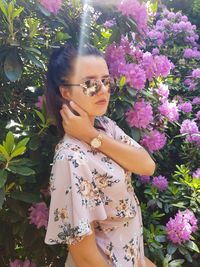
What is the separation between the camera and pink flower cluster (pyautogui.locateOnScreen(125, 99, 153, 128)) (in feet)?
7.50

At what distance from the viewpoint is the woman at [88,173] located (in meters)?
1.55

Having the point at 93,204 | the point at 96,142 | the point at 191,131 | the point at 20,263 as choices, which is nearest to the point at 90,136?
the point at 96,142

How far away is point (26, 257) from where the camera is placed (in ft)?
7.84

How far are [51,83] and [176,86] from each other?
9.42 ft

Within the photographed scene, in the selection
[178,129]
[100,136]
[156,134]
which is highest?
[100,136]

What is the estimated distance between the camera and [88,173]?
1.58m

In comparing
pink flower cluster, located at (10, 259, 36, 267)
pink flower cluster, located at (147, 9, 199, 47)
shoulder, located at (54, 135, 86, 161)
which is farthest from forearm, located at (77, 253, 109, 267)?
pink flower cluster, located at (147, 9, 199, 47)

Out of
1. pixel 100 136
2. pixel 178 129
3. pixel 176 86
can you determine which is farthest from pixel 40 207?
pixel 176 86

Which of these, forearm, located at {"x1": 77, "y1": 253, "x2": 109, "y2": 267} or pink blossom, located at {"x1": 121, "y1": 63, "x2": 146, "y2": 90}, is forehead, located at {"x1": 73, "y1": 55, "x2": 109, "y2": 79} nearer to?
pink blossom, located at {"x1": 121, "y1": 63, "x2": 146, "y2": 90}

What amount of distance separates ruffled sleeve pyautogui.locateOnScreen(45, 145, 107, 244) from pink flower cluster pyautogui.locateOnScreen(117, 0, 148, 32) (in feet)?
3.18

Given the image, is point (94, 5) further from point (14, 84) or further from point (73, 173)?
point (73, 173)

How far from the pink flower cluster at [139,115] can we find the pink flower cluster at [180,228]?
2.40ft

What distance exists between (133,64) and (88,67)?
634 mm

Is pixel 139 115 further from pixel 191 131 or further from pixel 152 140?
pixel 191 131
